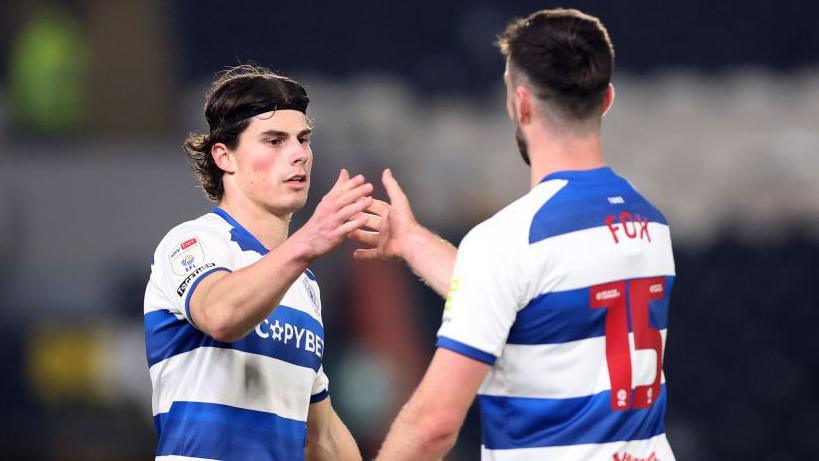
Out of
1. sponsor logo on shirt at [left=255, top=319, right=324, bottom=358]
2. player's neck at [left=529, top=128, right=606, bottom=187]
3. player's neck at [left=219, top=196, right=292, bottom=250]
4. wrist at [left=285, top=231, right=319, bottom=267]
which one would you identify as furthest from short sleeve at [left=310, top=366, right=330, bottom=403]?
player's neck at [left=529, top=128, right=606, bottom=187]

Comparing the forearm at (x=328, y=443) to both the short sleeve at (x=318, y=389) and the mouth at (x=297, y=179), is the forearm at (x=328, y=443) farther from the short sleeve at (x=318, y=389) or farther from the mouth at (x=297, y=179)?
the mouth at (x=297, y=179)

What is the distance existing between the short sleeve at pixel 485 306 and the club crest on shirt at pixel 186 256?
805mm

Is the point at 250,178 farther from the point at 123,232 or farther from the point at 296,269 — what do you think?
the point at 123,232

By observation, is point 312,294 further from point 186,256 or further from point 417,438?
point 417,438

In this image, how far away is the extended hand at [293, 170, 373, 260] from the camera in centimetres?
293

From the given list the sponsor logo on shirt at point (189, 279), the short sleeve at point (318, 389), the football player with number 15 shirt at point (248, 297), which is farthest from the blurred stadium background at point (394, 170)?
the sponsor logo on shirt at point (189, 279)

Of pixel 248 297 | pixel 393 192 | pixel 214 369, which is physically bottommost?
pixel 214 369

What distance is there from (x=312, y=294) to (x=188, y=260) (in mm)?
539

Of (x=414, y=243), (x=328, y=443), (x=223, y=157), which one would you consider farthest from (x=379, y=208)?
(x=328, y=443)

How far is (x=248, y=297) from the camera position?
2.93m

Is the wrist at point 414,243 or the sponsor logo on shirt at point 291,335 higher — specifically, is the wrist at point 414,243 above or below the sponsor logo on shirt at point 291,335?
above

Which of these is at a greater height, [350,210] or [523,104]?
[523,104]

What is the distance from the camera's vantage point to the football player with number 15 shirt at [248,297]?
2969 mm

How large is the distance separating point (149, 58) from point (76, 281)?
9.52 ft
